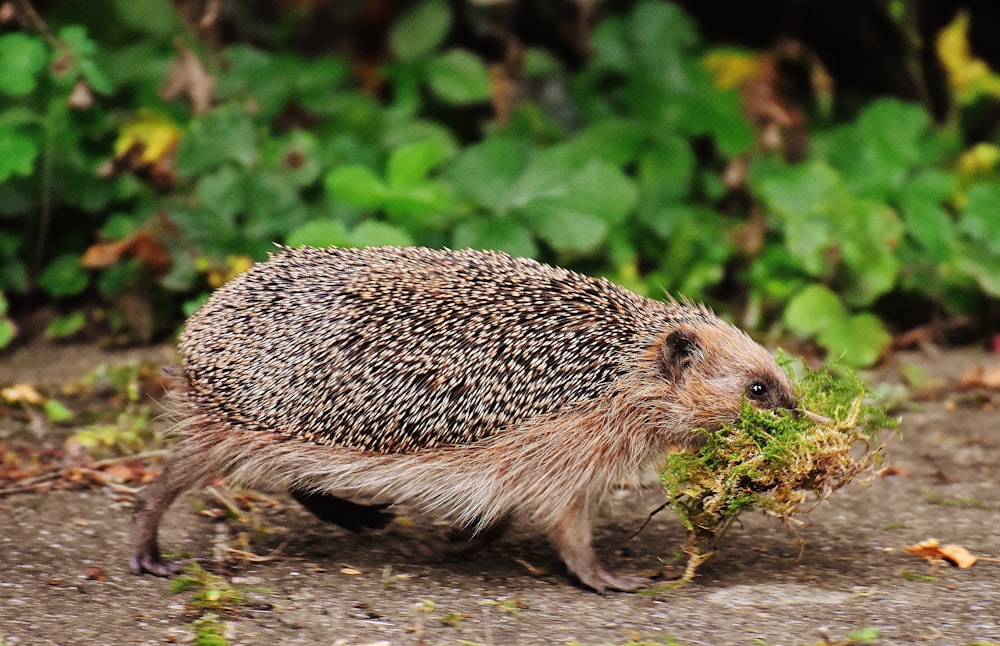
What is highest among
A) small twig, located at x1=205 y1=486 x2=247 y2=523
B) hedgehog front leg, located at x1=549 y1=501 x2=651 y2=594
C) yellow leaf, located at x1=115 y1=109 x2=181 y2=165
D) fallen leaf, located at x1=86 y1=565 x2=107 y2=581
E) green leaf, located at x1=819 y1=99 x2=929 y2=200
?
green leaf, located at x1=819 y1=99 x2=929 y2=200

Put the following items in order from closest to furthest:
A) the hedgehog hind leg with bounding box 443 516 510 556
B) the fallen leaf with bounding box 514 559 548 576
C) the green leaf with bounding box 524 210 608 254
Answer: the fallen leaf with bounding box 514 559 548 576, the hedgehog hind leg with bounding box 443 516 510 556, the green leaf with bounding box 524 210 608 254

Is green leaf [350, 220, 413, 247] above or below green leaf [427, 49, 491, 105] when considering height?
below

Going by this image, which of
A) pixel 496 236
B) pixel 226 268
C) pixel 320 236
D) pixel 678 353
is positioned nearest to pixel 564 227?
pixel 496 236

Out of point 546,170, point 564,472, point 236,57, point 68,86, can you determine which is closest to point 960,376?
point 546,170

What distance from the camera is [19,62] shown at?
702 centimetres

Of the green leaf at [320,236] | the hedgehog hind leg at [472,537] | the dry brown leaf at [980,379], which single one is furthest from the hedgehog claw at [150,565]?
the dry brown leaf at [980,379]

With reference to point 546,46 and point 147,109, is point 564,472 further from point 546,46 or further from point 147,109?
point 546,46

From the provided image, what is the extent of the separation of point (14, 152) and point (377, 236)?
226 cm

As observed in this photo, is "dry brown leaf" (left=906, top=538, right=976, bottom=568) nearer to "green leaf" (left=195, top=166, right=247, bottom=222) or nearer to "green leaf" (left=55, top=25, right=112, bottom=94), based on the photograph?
"green leaf" (left=195, top=166, right=247, bottom=222)

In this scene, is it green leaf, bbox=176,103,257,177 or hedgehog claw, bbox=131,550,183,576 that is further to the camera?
green leaf, bbox=176,103,257,177

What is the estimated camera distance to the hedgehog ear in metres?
→ 4.96

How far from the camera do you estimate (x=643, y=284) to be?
27.6ft

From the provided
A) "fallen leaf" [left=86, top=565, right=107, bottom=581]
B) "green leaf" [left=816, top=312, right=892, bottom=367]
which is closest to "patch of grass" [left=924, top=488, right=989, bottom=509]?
"green leaf" [left=816, top=312, right=892, bottom=367]

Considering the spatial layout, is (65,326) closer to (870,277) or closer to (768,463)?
(768,463)
